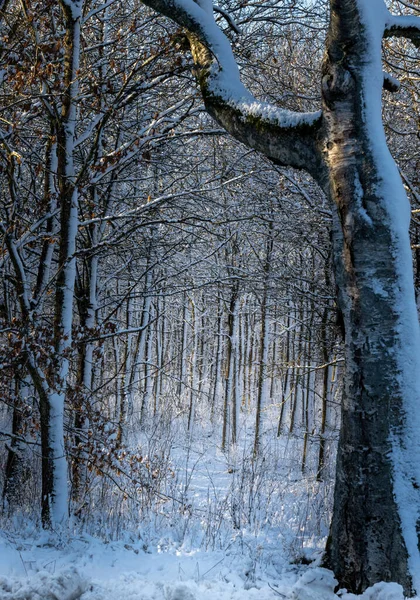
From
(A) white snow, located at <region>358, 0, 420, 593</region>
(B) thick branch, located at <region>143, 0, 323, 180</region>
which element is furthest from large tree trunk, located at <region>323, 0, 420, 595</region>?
(B) thick branch, located at <region>143, 0, 323, 180</region>

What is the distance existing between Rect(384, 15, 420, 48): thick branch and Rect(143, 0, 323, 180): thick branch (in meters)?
0.90

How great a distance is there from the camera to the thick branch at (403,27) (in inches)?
132

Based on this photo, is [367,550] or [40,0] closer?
[367,550]

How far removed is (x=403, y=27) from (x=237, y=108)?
1369 mm

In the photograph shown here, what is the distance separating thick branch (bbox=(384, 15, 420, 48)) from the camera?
11.0ft

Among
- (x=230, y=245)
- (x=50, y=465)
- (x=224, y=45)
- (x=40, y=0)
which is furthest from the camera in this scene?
(x=230, y=245)

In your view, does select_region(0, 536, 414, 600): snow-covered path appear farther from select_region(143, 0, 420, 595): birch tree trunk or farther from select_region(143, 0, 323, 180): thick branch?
select_region(143, 0, 323, 180): thick branch

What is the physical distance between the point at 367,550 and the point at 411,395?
3.10ft

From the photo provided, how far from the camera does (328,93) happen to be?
3.09 m

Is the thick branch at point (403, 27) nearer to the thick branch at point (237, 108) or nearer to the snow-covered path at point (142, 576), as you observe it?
the thick branch at point (237, 108)

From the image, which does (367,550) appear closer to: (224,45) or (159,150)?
(224,45)

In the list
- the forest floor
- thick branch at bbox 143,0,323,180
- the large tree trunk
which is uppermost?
thick branch at bbox 143,0,323,180

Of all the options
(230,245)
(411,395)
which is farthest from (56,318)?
(230,245)

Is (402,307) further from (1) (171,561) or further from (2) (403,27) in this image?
(1) (171,561)
